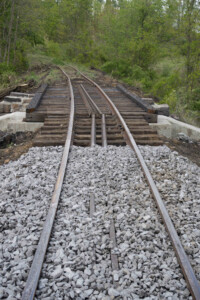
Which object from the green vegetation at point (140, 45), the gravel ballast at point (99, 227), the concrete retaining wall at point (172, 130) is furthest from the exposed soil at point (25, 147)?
the green vegetation at point (140, 45)

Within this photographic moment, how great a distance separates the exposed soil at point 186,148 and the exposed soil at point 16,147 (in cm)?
313

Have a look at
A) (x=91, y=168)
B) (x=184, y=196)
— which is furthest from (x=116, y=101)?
(x=184, y=196)

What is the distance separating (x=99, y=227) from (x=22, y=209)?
0.96 metres

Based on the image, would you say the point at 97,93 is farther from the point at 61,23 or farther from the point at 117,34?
the point at 61,23

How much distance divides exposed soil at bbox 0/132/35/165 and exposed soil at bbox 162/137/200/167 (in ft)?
10.3

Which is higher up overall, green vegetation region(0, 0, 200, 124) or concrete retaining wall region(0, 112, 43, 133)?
green vegetation region(0, 0, 200, 124)

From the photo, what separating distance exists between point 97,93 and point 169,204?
7.80 m

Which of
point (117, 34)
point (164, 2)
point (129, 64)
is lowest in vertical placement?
point (129, 64)

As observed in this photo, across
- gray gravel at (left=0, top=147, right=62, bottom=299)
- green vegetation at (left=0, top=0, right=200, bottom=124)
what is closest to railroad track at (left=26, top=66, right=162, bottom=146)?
gray gravel at (left=0, top=147, right=62, bottom=299)

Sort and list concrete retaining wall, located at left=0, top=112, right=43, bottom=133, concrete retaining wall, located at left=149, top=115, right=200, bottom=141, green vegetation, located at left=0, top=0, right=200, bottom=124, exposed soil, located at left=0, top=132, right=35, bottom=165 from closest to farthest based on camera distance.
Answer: exposed soil, located at left=0, top=132, right=35, bottom=165
concrete retaining wall, located at left=0, top=112, right=43, bottom=133
concrete retaining wall, located at left=149, top=115, right=200, bottom=141
green vegetation, located at left=0, top=0, right=200, bottom=124

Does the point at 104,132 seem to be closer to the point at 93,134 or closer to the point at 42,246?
the point at 93,134

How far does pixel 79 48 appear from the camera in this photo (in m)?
29.3

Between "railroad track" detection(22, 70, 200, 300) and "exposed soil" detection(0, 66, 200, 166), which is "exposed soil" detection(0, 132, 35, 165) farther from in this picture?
"railroad track" detection(22, 70, 200, 300)

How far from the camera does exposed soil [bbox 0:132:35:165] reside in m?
5.16
